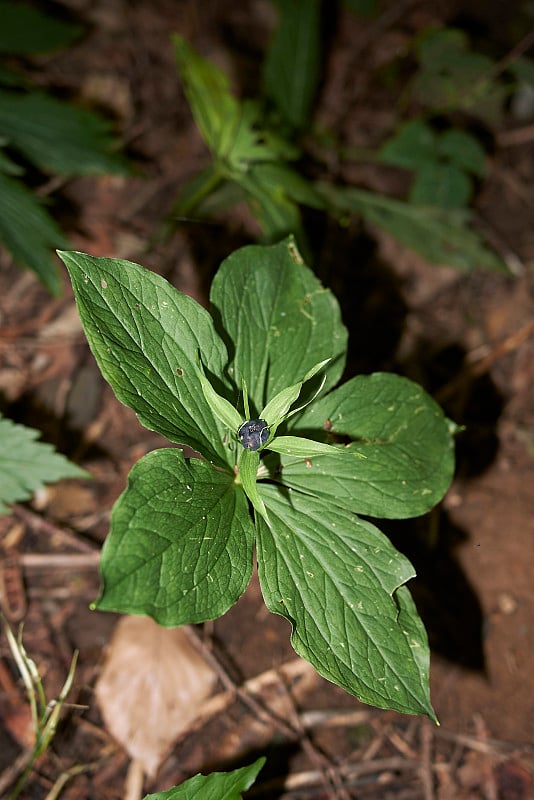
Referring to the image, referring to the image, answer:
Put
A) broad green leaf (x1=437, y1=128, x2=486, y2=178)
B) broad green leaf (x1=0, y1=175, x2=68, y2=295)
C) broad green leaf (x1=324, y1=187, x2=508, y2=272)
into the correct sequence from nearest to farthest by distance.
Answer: broad green leaf (x1=0, y1=175, x2=68, y2=295)
broad green leaf (x1=324, y1=187, x2=508, y2=272)
broad green leaf (x1=437, y1=128, x2=486, y2=178)

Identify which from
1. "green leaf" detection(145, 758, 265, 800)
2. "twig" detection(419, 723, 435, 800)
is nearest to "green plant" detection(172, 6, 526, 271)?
"twig" detection(419, 723, 435, 800)

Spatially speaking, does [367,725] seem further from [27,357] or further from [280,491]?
[27,357]

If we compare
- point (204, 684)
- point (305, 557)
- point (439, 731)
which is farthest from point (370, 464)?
point (439, 731)

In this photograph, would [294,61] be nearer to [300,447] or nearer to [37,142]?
[37,142]

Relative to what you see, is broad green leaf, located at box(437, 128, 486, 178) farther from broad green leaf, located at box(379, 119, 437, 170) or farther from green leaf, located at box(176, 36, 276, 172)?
green leaf, located at box(176, 36, 276, 172)

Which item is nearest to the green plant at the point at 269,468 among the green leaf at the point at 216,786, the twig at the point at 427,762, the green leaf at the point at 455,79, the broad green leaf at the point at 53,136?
the green leaf at the point at 216,786

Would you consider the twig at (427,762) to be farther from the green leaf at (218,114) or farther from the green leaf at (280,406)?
the green leaf at (218,114)

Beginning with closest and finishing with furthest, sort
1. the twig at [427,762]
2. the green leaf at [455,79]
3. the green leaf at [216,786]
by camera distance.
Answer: the green leaf at [216,786] < the twig at [427,762] < the green leaf at [455,79]
